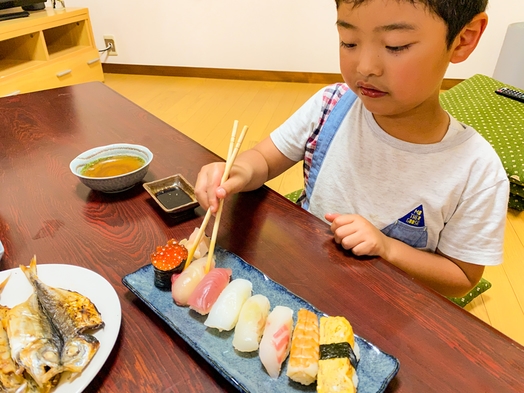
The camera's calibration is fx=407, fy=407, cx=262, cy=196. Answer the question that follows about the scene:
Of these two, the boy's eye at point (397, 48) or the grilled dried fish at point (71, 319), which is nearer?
the grilled dried fish at point (71, 319)

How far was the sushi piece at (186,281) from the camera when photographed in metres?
0.67

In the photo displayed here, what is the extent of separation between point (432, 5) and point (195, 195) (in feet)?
1.91

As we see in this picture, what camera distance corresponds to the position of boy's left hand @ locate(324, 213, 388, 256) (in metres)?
0.77

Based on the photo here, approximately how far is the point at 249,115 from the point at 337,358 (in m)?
2.91

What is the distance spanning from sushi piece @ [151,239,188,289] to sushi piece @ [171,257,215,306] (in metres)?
0.01

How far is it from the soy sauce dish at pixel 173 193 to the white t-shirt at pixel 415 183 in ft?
1.03

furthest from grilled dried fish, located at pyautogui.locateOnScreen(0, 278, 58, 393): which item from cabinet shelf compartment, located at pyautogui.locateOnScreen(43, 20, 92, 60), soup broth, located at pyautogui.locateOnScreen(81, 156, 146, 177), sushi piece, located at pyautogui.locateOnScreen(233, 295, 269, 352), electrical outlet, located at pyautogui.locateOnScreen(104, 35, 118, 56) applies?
electrical outlet, located at pyautogui.locateOnScreen(104, 35, 118, 56)

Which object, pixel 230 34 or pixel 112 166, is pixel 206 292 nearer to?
pixel 112 166

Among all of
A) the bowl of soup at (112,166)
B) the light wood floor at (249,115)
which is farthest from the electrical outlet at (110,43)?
the bowl of soup at (112,166)

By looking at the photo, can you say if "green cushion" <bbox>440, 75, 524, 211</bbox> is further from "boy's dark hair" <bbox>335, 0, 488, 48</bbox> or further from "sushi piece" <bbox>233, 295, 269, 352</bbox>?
"sushi piece" <bbox>233, 295, 269, 352</bbox>

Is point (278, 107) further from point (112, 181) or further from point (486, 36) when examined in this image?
point (112, 181)

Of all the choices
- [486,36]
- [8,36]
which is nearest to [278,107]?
[486,36]

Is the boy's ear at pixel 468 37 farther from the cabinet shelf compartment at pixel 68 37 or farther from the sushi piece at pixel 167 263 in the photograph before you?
the cabinet shelf compartment at pixel 68 37

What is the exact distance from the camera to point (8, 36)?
3.04 m
